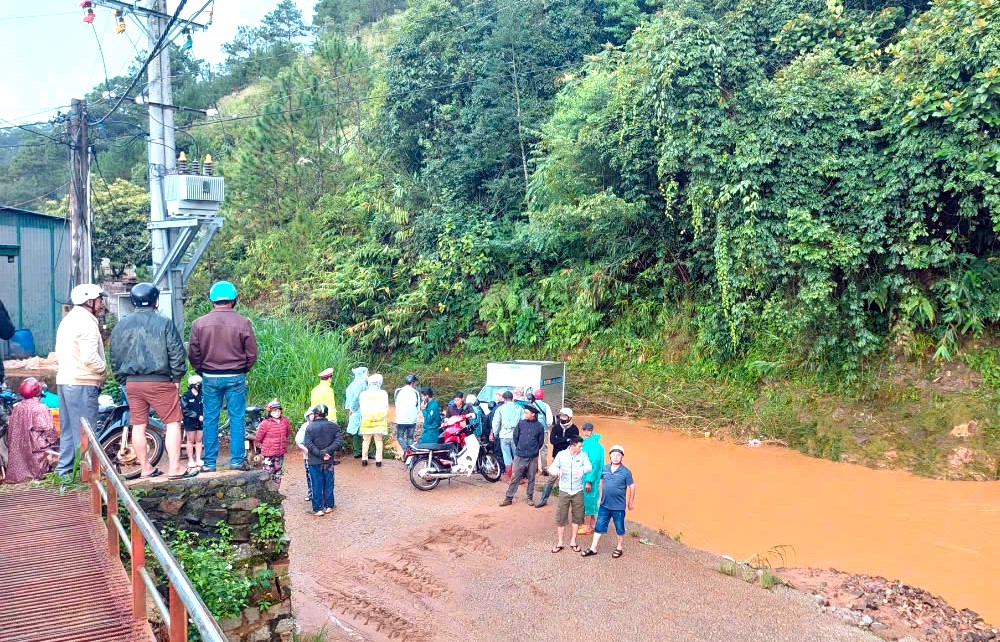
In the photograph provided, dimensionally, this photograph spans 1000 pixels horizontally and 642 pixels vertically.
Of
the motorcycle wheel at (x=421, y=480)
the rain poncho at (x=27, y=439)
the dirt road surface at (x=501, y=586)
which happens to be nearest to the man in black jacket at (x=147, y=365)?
the rain poncho at (x=27, y=439)

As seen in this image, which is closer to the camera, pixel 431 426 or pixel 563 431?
pixel 563 431

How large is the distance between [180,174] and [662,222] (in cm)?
1136

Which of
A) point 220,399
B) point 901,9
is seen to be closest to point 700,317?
point 901,9

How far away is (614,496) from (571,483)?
0.54m

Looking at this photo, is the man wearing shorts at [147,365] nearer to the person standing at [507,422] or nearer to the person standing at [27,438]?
the person standing at [27,438]

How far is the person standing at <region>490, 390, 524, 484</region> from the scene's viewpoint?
12.0 meters

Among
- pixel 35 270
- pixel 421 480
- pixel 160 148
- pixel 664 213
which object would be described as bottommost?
pixel 421 480

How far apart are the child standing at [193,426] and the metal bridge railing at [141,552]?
0.84 metres

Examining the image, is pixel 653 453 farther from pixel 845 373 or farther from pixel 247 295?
pixel 247 295

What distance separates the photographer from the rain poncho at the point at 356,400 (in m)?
13.4

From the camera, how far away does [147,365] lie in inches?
229

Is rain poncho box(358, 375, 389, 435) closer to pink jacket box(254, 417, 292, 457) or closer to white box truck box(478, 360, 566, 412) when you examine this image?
pink jacket box(254, 417, 292, 457)

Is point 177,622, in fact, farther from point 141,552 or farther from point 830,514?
point 830,514

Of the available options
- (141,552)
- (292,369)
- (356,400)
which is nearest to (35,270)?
(292,369)
